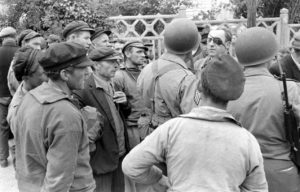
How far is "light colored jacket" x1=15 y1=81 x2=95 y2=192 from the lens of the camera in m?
2.12

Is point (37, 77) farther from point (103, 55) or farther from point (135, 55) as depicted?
point (135, 55)

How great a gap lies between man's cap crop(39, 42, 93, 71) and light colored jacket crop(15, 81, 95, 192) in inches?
5.5

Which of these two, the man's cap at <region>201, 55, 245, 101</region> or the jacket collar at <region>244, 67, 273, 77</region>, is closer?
the man's cap at <region>201, 55, 245, 101</region>

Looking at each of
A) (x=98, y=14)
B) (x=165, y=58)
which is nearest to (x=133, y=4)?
(x=98, y=14)

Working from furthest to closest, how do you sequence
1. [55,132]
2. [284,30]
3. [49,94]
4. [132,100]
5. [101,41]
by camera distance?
[284,30], [101,41], [132,100], [49,94], [55,132]

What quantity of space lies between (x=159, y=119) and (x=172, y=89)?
0.39 meters

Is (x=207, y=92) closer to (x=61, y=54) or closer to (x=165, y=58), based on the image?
(x=61, y=54)

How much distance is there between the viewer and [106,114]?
3.22 metres

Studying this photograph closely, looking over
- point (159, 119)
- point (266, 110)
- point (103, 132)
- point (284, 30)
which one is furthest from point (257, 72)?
point (284, 30)

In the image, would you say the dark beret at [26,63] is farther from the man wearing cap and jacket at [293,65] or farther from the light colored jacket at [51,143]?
the man wearing cap and jacket at [293,65]

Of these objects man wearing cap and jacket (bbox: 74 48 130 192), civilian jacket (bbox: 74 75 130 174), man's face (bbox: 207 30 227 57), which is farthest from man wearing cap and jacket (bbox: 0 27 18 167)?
man's face (bbox: 207 30 227 57)

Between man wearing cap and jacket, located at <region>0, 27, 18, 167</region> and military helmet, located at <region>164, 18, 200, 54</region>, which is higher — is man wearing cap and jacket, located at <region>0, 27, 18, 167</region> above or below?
below

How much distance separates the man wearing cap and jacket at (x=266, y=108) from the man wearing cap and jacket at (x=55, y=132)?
3.75ft

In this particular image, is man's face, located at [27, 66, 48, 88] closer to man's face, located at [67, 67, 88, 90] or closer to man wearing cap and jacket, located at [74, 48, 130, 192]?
man wearing cap and jacket, located at [74, 48, 130, 192]
